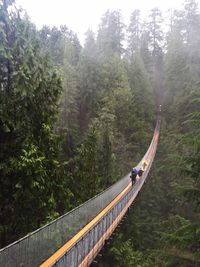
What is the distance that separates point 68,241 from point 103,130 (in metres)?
23.3

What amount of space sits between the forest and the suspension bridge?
2038mm

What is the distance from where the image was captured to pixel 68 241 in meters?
9.93

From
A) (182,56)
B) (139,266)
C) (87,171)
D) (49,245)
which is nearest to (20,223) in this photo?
(49,245)

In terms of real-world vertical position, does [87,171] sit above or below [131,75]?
below

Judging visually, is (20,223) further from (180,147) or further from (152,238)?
(180,147)

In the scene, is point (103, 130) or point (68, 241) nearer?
point (68, 241)

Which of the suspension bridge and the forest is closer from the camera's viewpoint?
the suspension bridge

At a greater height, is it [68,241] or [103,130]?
[103,130]

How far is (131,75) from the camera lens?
166ft

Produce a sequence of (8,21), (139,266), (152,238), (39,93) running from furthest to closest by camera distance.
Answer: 1. (152,238)
2. (139,266)
3. (39,93)
4. (8,21)

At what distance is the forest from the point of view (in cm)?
1442

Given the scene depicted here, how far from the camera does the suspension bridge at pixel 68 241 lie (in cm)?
702

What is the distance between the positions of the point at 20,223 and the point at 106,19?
49.4 meters

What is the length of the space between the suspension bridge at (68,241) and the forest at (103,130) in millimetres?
2038
